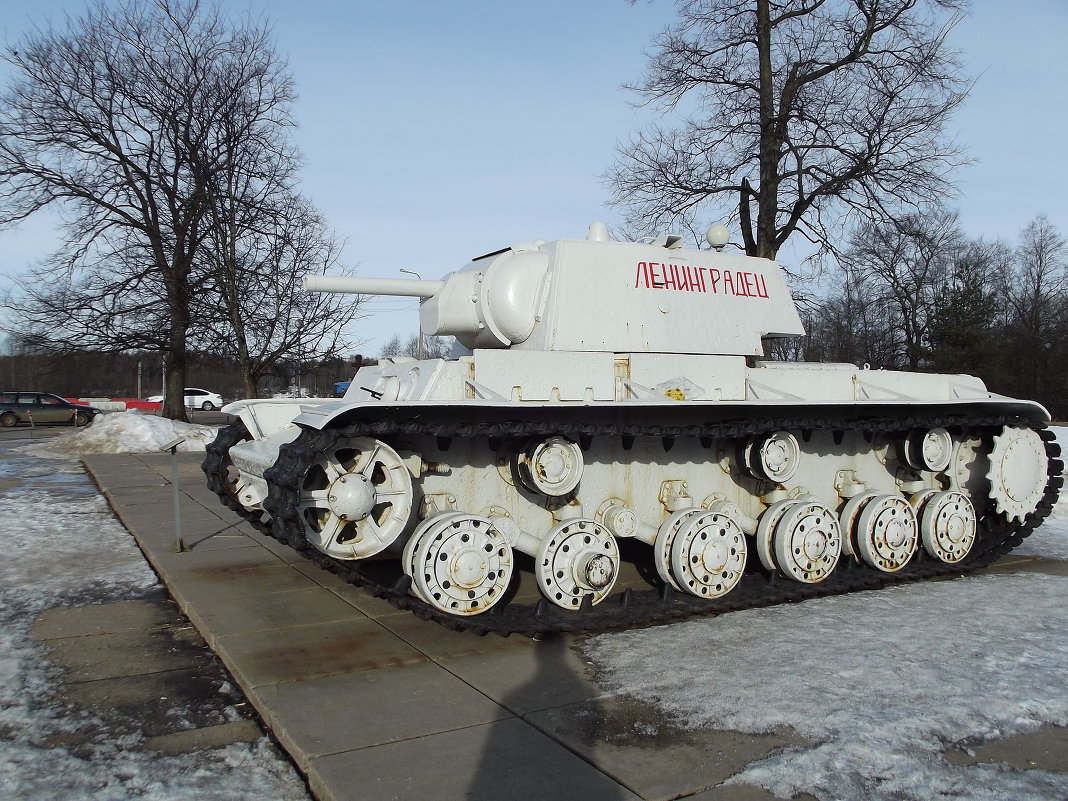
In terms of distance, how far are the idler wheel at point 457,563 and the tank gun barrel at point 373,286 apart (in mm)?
3030

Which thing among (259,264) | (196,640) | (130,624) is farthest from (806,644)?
(259,264)

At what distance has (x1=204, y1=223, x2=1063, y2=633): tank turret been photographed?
5719mm

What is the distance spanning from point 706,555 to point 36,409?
36.3 m

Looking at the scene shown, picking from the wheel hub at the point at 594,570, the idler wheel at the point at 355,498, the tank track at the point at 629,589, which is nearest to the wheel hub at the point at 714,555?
the tank track at the point at 629,589

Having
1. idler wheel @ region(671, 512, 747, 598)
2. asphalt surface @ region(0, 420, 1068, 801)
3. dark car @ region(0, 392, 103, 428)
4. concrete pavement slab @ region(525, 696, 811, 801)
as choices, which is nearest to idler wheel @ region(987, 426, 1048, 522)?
idler wheel @ region(671, 512, 747, 598)

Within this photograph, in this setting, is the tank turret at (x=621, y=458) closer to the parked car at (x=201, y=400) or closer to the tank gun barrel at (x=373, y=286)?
the tank gun barrel at (x=373, y=286)

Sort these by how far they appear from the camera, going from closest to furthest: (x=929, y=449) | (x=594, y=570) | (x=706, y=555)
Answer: (x=594, y=570) < (x=706, y=555) < (x=929, y=449)

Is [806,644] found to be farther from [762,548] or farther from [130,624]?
[130,624]

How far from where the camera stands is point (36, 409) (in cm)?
3575

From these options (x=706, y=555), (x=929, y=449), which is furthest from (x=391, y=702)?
(x=929, y=449)

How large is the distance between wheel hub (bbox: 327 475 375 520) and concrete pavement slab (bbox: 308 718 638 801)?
1528 mm

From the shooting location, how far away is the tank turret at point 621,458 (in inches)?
225

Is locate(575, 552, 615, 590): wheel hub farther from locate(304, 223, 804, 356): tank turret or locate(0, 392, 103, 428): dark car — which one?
locate(0, 392, 103, 428): dark car

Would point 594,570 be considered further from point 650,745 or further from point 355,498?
point 650,745
